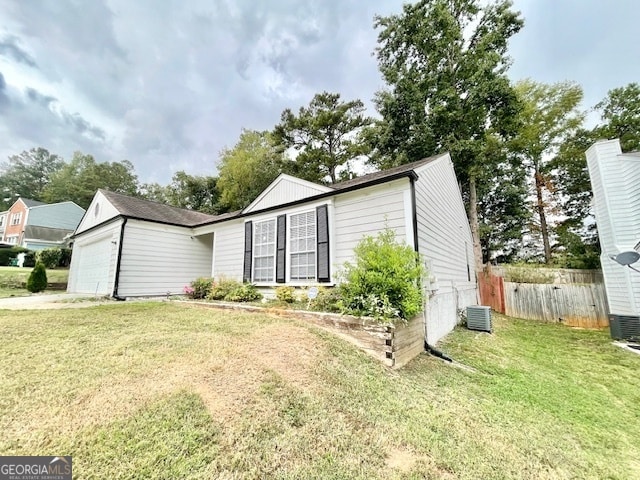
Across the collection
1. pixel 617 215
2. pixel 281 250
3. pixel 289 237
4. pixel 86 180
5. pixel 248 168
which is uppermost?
pixel 86 180

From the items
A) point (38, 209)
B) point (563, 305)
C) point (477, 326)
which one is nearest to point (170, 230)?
point (477, 326)

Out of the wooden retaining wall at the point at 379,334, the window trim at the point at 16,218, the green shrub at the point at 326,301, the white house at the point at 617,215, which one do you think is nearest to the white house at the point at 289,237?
the green shrub at the point at 326,301

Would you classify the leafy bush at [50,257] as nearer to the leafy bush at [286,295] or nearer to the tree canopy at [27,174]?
the leafy bush at [286,295]

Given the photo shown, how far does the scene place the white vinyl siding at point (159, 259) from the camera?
9500 millimetres


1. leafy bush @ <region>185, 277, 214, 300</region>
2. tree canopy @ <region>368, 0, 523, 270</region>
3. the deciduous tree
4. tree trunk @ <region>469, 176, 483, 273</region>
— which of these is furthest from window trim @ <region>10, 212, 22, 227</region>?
A: the deciduous tree

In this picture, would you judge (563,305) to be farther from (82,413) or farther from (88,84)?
(88,84)

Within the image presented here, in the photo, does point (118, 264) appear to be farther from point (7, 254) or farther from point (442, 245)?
point (7, 254)

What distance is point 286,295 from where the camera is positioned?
21.8 feet

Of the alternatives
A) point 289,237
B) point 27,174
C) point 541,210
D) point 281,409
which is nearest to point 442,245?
point 289,237

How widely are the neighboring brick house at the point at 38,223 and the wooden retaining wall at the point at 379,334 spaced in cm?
3247

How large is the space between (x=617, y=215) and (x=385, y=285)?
8.80m

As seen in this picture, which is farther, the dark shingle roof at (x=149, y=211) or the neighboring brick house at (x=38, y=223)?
the neighboring brick house at (x=38, y=223)

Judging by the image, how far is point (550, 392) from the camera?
397 centimetres

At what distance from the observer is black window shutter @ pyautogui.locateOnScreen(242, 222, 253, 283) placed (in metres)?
8.35
